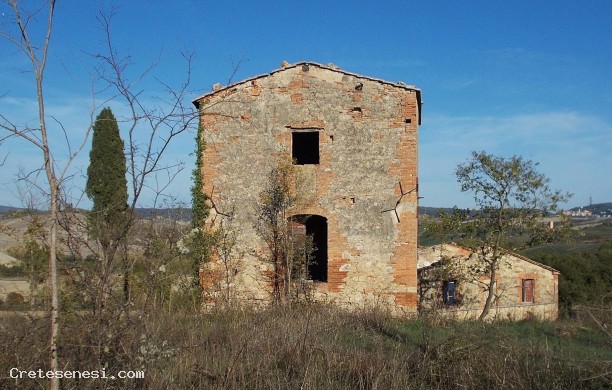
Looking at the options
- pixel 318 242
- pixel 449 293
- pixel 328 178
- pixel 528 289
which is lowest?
pixel 528 289

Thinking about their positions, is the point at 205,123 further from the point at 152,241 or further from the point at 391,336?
the point at 152,241

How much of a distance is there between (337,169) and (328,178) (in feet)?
0.93

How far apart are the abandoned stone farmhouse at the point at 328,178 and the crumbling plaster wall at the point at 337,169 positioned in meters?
0.02

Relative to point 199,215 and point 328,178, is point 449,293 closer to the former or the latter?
point 328,178

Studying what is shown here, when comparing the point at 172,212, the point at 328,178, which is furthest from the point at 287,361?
the point at 328,178

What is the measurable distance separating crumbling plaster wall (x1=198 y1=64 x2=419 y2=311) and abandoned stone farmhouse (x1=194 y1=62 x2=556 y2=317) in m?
0.02

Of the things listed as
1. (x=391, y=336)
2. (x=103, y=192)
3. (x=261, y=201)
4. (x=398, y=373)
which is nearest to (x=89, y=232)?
(x=398, y=373)

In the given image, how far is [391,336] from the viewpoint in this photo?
7.87m

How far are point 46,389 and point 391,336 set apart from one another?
5030 mm

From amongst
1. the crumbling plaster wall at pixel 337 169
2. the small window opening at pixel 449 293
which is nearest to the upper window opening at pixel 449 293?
the small window opening at pixel 449 293

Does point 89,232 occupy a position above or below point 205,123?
below

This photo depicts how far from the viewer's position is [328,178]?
11.8 meters

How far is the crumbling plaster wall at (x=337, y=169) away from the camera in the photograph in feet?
38.1

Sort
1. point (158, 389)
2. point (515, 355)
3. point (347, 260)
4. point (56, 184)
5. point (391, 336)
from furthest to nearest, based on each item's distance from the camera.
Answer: point (347, 260) < point (391, 336) < point (515, 355) < point (158, 389) < point (56, 184)
